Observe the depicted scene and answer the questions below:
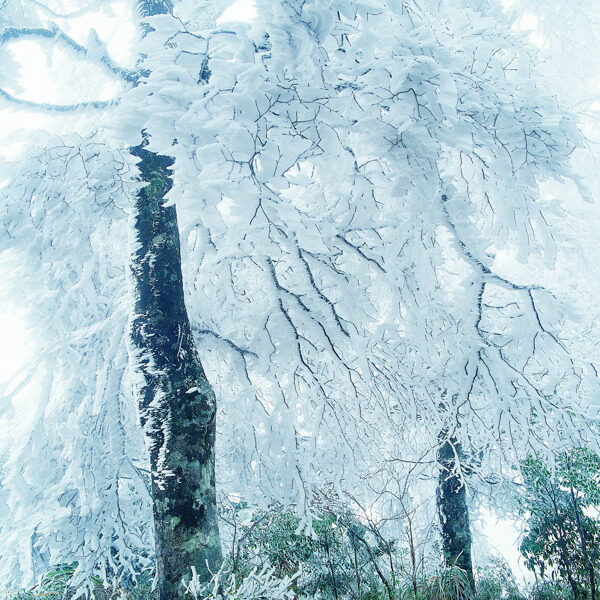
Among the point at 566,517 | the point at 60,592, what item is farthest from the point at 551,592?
the point at 60,592

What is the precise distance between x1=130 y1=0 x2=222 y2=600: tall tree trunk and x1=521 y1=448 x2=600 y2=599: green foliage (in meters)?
5.48

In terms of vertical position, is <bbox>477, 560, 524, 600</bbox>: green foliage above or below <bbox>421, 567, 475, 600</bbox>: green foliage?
below

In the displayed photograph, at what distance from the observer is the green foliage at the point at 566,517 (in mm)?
5988

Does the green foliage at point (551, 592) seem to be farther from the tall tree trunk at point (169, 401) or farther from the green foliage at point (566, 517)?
the tall tree trunk at point (169, 401)

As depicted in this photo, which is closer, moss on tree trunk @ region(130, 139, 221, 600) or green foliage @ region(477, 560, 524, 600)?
moss on tree trunk @ region(130, 139, 221, 600)

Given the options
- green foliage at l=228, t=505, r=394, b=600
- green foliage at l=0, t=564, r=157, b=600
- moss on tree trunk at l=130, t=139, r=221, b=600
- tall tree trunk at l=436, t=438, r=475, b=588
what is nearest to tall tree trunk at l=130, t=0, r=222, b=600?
moss on tree trunk at l=130, t=139, r=221, b=600

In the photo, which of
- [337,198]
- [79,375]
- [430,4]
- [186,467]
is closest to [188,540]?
[186,467]

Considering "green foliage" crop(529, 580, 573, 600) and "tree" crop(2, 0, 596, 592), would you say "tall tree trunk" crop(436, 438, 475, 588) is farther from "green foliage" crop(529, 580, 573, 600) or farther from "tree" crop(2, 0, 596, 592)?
"tree" crop(2, 0, 596, 592)

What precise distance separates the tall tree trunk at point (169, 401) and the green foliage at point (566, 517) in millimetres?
5481

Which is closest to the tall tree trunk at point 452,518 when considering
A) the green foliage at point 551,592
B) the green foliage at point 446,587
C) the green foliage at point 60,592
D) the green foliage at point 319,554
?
the green foliage at point 319,554

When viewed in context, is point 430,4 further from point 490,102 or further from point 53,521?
point 53,521

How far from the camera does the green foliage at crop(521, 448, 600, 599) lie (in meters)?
5.99

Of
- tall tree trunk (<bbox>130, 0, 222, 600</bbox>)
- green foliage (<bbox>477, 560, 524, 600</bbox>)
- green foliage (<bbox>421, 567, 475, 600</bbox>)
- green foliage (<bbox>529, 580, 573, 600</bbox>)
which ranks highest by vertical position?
tall tree trunk (<bbox>130, 0, 222, 600</bbox>)

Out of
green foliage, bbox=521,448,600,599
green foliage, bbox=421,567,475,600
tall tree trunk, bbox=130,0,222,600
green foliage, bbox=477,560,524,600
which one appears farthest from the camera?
green foliage, bbox=477,560,524,600
